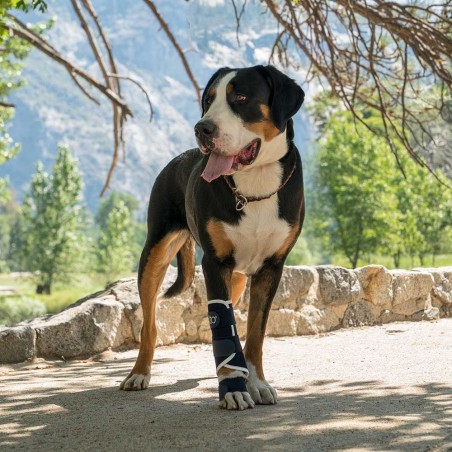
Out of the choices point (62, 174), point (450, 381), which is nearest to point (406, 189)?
point (62, 174)

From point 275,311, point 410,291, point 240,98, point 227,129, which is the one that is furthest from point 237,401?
point 410,291

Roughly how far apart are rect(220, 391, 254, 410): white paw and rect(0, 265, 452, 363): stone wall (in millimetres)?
Result: 2772

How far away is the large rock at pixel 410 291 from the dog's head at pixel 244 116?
5.07 metres

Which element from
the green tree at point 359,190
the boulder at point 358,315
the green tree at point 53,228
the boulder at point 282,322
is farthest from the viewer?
the green tree at point 53,228

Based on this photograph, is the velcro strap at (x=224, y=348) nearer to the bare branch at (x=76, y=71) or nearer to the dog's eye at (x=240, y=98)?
the dog's eye at (x=240, y=98)

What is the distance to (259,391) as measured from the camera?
4402mm

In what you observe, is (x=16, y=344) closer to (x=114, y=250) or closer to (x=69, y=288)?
(x=69, y=288)

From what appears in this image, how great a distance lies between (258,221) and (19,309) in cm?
2475

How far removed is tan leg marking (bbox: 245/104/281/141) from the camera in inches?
164

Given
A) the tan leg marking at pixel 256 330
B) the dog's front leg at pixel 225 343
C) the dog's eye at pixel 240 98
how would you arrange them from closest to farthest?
the dog's eye at pixel 240 98 < the dog's front leg at pixel 225 343 < the tan leg marking at pixel 256 330

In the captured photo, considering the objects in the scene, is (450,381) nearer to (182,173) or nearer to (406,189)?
(182,173)

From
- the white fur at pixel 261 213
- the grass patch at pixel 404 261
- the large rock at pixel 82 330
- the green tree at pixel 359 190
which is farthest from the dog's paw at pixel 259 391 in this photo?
the grass patch at pixel 404 261

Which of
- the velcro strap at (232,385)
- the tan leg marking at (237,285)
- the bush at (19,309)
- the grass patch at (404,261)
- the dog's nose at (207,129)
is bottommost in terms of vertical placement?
the velcro strap at (232,385)

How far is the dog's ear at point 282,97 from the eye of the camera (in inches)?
165
